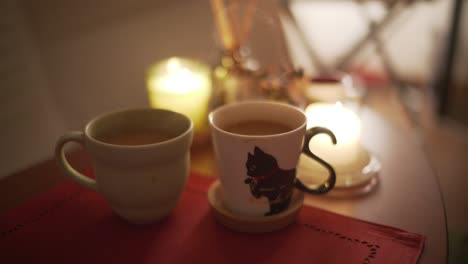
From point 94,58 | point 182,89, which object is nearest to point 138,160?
point 182,89

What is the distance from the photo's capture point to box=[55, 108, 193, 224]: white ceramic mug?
A: 499mm

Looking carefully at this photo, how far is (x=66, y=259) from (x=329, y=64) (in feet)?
7.20

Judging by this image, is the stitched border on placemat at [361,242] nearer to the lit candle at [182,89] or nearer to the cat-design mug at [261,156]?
the cat-design mug at [261,156]

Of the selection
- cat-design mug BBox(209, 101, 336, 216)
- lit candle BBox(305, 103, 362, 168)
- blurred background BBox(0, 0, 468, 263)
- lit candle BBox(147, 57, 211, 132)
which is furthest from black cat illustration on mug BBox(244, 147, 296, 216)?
blurred background BBox(0, 0, 468, 263)

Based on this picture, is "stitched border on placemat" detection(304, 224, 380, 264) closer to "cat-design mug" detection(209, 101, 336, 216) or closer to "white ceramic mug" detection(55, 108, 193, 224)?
"cat-design mug" detection(209, 101, 336, 216)

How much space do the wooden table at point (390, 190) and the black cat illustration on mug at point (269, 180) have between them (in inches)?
3.4

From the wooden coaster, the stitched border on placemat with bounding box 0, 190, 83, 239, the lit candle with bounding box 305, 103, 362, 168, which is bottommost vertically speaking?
the wooden coaster

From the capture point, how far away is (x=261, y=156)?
→ 0.51 m

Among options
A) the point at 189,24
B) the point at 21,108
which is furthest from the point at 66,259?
the point at 189,24

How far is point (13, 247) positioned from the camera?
0.52m

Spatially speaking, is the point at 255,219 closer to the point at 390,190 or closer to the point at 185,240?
the point at 185,240

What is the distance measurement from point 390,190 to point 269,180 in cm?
21

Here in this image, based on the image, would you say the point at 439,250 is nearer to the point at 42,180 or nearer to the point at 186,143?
the point at 186,143

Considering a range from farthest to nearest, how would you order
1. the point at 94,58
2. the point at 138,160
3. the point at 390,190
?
1. the point at 94,58
2. the point at 390,190
3. the point at 138,160
